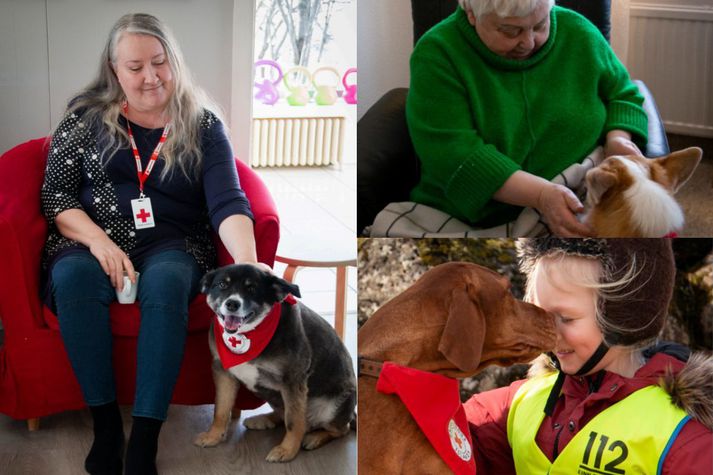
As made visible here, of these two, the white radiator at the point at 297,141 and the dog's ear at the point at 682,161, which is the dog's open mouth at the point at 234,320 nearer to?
the white radiator at the point at 297,141

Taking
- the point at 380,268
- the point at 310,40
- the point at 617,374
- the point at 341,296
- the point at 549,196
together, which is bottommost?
the point at 341,296

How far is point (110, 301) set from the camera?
8.19 feet

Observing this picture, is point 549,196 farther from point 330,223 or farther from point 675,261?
point 330,223

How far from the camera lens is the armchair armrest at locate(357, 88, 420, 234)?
5.42ft

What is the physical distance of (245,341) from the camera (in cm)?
249

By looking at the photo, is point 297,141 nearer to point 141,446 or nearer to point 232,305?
point 232,305

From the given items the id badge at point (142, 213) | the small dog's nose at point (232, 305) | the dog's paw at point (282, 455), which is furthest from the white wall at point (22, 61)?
the dog's paw at point (282, 455)

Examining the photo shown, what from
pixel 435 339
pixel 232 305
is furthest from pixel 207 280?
pixel 435 339

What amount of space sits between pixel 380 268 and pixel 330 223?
126 cm

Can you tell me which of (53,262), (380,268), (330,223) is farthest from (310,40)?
(380,268)

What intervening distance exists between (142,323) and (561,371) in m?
1.13

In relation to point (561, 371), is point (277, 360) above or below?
below

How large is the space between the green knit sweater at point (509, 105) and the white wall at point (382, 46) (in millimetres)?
29

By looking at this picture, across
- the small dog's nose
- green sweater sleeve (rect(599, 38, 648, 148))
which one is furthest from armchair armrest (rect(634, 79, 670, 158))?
the small dog's nose
